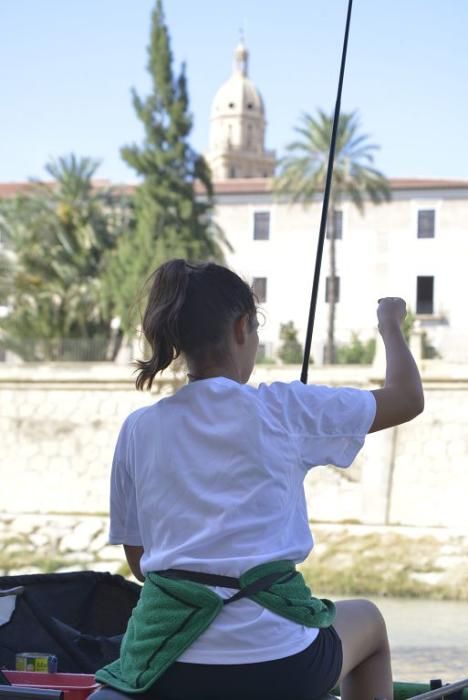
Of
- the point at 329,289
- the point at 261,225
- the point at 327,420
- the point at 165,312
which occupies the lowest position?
the point at 329,289

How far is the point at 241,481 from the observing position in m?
1.92

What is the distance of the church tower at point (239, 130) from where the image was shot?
8550 cm

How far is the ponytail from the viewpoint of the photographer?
200cm

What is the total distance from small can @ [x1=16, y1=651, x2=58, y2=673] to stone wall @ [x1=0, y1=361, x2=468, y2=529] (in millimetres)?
18194

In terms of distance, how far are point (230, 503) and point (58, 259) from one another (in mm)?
30510

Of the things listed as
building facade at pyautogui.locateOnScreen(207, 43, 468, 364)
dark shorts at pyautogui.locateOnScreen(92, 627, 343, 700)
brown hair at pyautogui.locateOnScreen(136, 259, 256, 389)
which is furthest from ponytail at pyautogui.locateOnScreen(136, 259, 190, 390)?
building facade at pyautogui.locateOnScreen(207, 43, 468, 364)

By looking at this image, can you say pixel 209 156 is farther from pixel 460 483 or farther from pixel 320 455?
pixel 320 455

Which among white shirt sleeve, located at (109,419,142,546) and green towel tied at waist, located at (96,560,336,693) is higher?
white shirt sleeve, located at (109,419,142,546)

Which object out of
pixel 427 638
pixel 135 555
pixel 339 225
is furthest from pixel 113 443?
pixel 135 555

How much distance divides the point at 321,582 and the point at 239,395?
19.4 m

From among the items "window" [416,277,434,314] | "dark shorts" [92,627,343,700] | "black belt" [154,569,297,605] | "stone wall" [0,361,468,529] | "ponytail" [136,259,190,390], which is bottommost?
"stone wall" [0,361,468,529]

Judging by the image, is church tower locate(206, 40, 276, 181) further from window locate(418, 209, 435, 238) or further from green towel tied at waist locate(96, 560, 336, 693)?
green towel tied at waist locate(96, 560, 336, 693)

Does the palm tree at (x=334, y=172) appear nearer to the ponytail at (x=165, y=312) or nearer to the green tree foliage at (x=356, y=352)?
the green tree foliage at (x=356, y=352)

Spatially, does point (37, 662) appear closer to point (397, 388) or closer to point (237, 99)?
point (397, 388)
